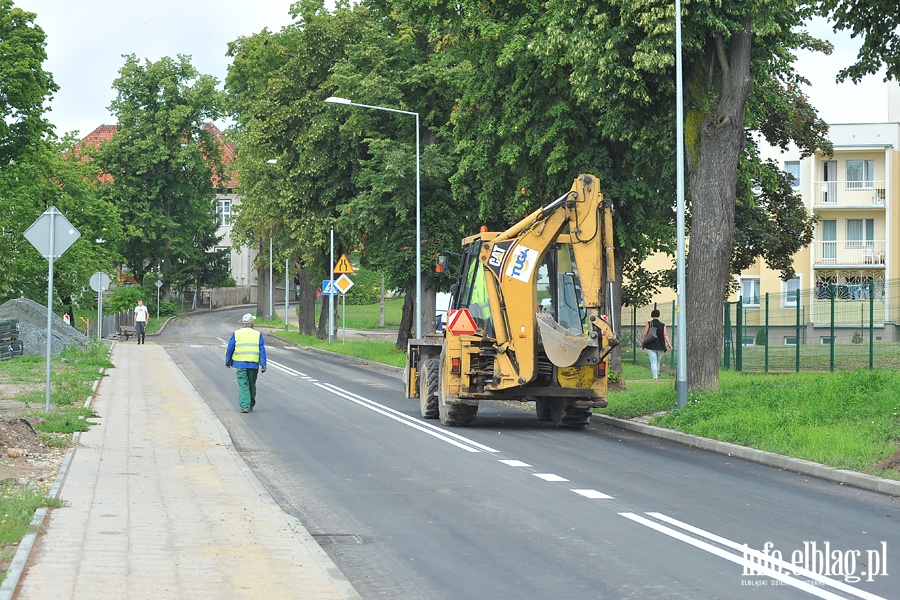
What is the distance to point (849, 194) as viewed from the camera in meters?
53.5

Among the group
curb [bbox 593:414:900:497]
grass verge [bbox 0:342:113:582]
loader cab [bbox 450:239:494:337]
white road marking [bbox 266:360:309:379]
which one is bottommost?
white road marking [bbox 266:360:309:379]

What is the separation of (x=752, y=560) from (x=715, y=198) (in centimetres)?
1272

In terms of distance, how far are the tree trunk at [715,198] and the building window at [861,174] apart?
115 ft

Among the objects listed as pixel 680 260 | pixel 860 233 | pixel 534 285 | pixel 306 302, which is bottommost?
pixel 306 302

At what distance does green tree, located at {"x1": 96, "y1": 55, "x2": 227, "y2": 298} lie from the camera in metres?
78.9

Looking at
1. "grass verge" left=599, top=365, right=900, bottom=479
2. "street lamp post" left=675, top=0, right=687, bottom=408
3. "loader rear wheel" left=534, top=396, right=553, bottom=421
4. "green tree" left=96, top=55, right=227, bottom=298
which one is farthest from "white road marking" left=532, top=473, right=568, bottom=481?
"green tree" left=96, top=55, right=227, bottom=298

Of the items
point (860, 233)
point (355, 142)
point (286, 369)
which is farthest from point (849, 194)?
point (286, 369)

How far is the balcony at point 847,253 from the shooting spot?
176ft


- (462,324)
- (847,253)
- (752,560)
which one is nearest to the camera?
(752,560)

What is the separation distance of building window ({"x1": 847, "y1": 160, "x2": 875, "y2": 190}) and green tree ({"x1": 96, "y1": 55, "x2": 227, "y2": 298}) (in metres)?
40.9

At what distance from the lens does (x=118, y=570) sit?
767 cm

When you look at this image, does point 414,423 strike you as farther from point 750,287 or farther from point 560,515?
point 750,287

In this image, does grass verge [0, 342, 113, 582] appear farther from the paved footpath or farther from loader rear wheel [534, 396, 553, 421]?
loader rear wheel [534, 396, 553, 421]

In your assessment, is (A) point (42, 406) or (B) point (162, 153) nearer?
(A) point (42, 406)
